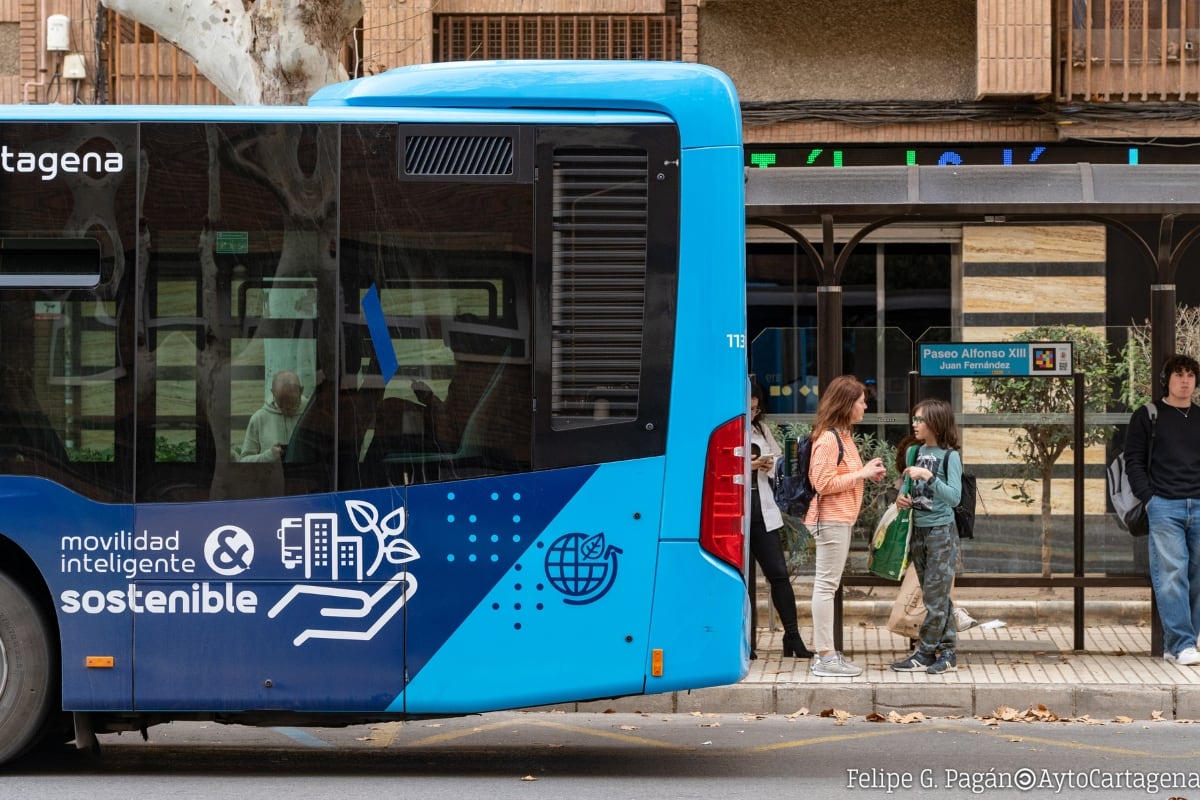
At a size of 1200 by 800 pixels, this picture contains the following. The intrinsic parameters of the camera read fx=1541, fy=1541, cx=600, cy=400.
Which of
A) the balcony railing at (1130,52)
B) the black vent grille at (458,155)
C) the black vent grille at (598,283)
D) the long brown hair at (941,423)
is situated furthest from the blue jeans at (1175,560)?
the balcony railing at (1130,52)

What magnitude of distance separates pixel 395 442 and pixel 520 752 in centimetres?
198

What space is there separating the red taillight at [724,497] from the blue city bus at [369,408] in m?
0.01

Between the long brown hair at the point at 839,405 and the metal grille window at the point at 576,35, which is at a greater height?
the metal grille window at the point at 576,35

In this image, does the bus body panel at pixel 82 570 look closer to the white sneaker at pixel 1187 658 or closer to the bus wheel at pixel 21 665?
the bus wheel at pixel 21 665

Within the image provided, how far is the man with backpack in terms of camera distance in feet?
31.5

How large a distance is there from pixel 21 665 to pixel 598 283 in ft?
10.1

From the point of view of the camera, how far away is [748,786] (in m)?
6.86

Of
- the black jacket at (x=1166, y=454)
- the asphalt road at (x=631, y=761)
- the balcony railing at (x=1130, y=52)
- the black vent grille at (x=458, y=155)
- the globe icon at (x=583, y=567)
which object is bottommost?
the asphalt road at (x=631, y=761)

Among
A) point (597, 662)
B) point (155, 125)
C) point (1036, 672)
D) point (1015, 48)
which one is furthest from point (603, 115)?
point (1015, 48)

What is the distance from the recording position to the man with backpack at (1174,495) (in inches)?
378

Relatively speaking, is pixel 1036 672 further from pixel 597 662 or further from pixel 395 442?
pixel 395 442

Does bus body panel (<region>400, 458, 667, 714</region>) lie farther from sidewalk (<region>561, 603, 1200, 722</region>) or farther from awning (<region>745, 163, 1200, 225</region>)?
awning (<region>745, 163, 1200, 225</region>)

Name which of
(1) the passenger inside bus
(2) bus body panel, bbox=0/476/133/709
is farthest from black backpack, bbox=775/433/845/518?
(2) bus body panel, bbox=0/476/133/709

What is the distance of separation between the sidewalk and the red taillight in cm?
224
